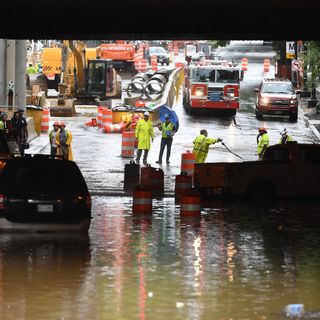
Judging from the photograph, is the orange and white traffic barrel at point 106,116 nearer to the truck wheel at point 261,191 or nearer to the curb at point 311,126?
the curb at point 311,126

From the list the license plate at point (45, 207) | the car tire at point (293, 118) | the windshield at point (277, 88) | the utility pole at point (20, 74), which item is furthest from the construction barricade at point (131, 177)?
the windshield at point (277, 88)

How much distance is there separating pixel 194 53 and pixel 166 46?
19.1m

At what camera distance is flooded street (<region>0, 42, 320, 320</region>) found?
17.3 metres

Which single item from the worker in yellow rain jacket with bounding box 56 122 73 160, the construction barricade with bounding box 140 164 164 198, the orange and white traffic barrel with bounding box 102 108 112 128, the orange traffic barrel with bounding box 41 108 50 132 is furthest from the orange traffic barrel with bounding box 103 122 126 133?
the construction barricade with bounding box 140 164 164 198

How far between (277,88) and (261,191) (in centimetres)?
3162

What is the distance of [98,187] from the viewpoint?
35438 mm

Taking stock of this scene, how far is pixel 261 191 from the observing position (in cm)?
3152

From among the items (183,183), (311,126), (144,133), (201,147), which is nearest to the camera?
(183,183)

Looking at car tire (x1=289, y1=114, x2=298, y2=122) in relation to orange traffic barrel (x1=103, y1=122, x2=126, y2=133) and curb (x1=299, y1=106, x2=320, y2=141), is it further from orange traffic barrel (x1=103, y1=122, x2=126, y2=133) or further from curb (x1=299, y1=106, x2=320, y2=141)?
orange traffic barrel (x1=103, y1=122, x2=126, y2=133)

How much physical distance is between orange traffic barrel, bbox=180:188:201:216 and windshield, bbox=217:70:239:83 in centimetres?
3432

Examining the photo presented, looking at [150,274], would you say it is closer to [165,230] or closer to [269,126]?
[165,230]

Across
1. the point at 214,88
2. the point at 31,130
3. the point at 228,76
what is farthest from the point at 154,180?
the point at 228,76

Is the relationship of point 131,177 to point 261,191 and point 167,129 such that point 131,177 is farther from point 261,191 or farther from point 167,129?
point 167,129

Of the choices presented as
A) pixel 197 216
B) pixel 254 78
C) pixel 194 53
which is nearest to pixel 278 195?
pixel 197 216
